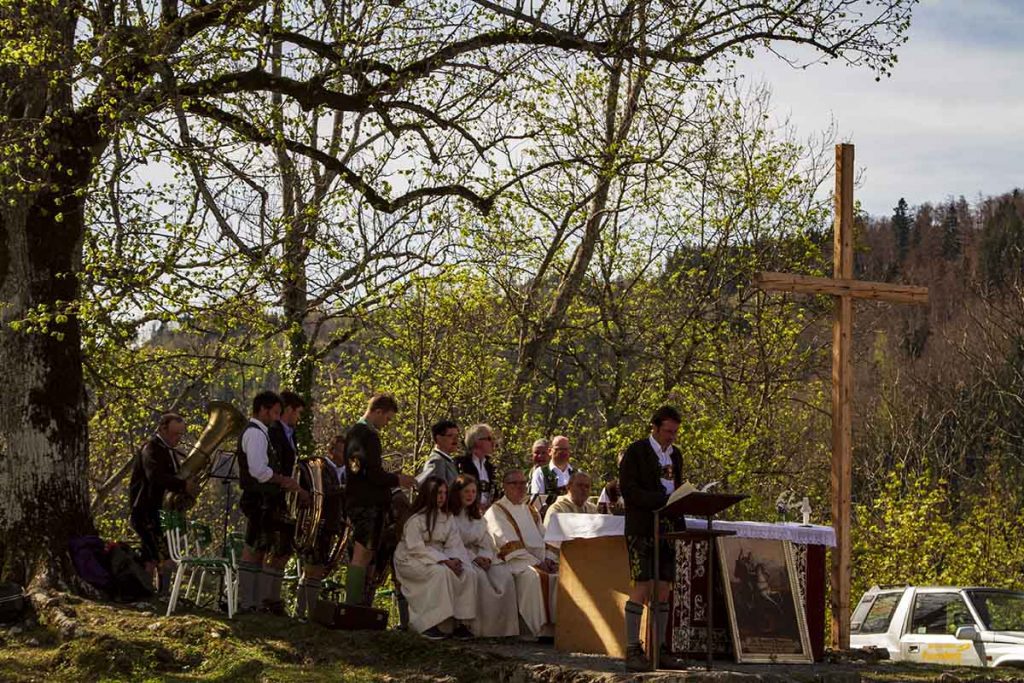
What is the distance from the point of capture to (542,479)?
15422 mm

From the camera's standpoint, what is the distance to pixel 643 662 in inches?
433

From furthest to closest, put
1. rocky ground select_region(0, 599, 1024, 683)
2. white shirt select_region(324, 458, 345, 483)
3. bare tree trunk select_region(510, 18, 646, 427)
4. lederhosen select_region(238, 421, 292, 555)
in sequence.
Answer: bare tree trunk select_region(510, 18, 646, 427), white shirt select_region(324, 458, 345, 483), lederhosen select_region(238, 421, 292, 555), rocky ground select_region(0, 599, 1024, 683)

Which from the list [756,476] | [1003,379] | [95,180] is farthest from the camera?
[1003,379]

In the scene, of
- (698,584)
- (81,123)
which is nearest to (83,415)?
(81,123)

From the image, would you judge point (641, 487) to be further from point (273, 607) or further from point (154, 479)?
point (154, 479)

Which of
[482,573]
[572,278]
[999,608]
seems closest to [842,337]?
[482,573]

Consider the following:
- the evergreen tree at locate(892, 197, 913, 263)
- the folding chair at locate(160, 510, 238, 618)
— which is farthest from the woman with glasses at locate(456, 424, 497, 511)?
the evergreen tree at locate(892, 197, 913, 263)

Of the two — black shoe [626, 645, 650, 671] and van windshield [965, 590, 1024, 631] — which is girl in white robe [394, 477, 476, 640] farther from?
van windshield [965, 590, 1024, 631]

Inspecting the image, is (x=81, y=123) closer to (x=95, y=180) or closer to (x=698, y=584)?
(x=95, y=180)

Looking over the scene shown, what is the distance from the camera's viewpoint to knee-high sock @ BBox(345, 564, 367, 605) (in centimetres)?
1333

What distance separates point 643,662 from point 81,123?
8.20m

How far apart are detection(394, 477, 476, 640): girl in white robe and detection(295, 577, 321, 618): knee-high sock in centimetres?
81

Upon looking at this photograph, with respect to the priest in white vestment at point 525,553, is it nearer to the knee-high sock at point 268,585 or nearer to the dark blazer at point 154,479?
the knee-high sock at point 268,585

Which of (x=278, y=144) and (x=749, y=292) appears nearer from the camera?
(x=278, y=144)
